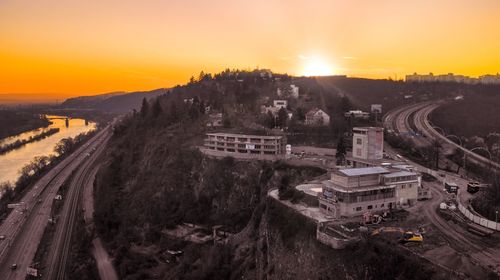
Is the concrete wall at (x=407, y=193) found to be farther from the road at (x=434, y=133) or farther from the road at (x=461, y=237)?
the road at (x=434, y=133)

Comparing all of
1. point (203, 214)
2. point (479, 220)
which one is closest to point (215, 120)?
point (203, 214)

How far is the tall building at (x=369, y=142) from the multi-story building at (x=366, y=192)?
5603 millimetres

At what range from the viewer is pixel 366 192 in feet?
59.8

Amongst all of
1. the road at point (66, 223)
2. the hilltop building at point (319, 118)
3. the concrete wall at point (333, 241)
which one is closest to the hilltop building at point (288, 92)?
the hilltop building at point (319, 118)

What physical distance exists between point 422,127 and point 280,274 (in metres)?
32.3

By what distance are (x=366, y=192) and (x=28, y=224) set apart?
29.4 meters

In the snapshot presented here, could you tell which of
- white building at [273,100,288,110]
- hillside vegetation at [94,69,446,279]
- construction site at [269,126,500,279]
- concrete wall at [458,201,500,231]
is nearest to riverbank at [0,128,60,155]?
hillside vegetation at [94,69,446,279]

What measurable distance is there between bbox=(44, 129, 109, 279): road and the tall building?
2023 centimetres

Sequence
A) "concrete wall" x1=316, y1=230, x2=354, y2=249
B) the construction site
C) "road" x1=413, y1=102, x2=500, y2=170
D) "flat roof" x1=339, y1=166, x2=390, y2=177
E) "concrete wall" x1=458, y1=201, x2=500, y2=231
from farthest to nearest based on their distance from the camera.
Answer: "road" x1=413, y1=102, x2=500, y2=170 → "flat roof" x1=339, y1=166, x2=390, y2=177 → "concrete wall" x1=458, y1=201, x2=500, y2=231 → "concrete wall" x1=316, y1=230, x2=354, y2=249 → the construction site

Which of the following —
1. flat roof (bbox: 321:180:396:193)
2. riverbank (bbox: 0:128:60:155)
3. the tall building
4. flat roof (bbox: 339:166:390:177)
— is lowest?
riverbank (bbox: 0:128:60:155)

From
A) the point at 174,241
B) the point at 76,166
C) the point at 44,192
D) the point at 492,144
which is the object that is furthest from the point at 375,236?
the point at 76,166

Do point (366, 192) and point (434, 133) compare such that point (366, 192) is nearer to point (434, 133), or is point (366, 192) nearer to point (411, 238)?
point (411, 238)

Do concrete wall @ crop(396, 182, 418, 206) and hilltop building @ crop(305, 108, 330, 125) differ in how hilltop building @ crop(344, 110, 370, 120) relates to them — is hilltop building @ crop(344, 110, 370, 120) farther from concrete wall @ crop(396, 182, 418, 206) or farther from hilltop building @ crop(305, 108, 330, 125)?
concrete wall @ crop(396, 182, 418, 206)

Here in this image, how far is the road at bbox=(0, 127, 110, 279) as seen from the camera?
27.5 m
